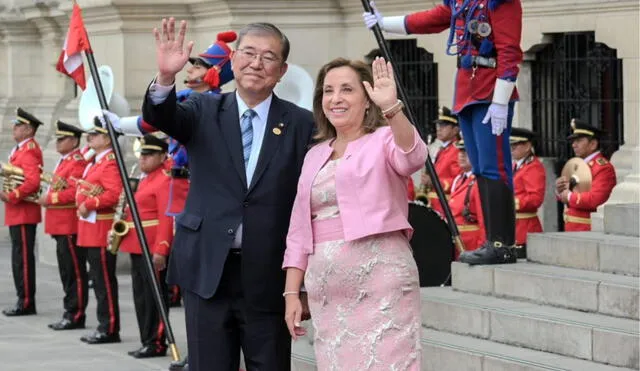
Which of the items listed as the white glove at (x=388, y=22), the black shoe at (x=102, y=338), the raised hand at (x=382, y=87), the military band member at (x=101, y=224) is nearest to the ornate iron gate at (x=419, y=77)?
the military band member at (x=101, y=224)

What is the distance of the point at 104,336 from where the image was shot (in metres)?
12.0

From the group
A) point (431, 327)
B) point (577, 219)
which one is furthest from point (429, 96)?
point (431, 327)

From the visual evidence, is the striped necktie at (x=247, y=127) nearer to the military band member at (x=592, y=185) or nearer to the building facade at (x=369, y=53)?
the building facade at (x=369, y=53)

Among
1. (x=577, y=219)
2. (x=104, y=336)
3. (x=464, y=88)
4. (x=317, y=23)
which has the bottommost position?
(x=104, y=336)

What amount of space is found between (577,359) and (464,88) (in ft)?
5.46

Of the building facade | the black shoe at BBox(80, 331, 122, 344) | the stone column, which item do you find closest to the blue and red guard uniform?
the building facade

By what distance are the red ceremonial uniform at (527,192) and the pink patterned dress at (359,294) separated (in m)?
5.88

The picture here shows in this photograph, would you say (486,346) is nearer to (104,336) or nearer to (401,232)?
(401,232)

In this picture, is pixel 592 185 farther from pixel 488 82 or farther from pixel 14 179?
pixel 14 179

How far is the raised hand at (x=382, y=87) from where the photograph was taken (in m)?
5.70

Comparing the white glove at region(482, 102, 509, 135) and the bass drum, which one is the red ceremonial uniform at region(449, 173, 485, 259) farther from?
the white glove at region(482, 102, 509, 135)

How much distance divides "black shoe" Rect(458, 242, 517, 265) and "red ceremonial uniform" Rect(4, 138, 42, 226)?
606cm

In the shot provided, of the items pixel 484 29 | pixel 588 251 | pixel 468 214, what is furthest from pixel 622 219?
pixel 468 214

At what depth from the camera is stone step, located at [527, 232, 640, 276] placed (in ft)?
28.1
